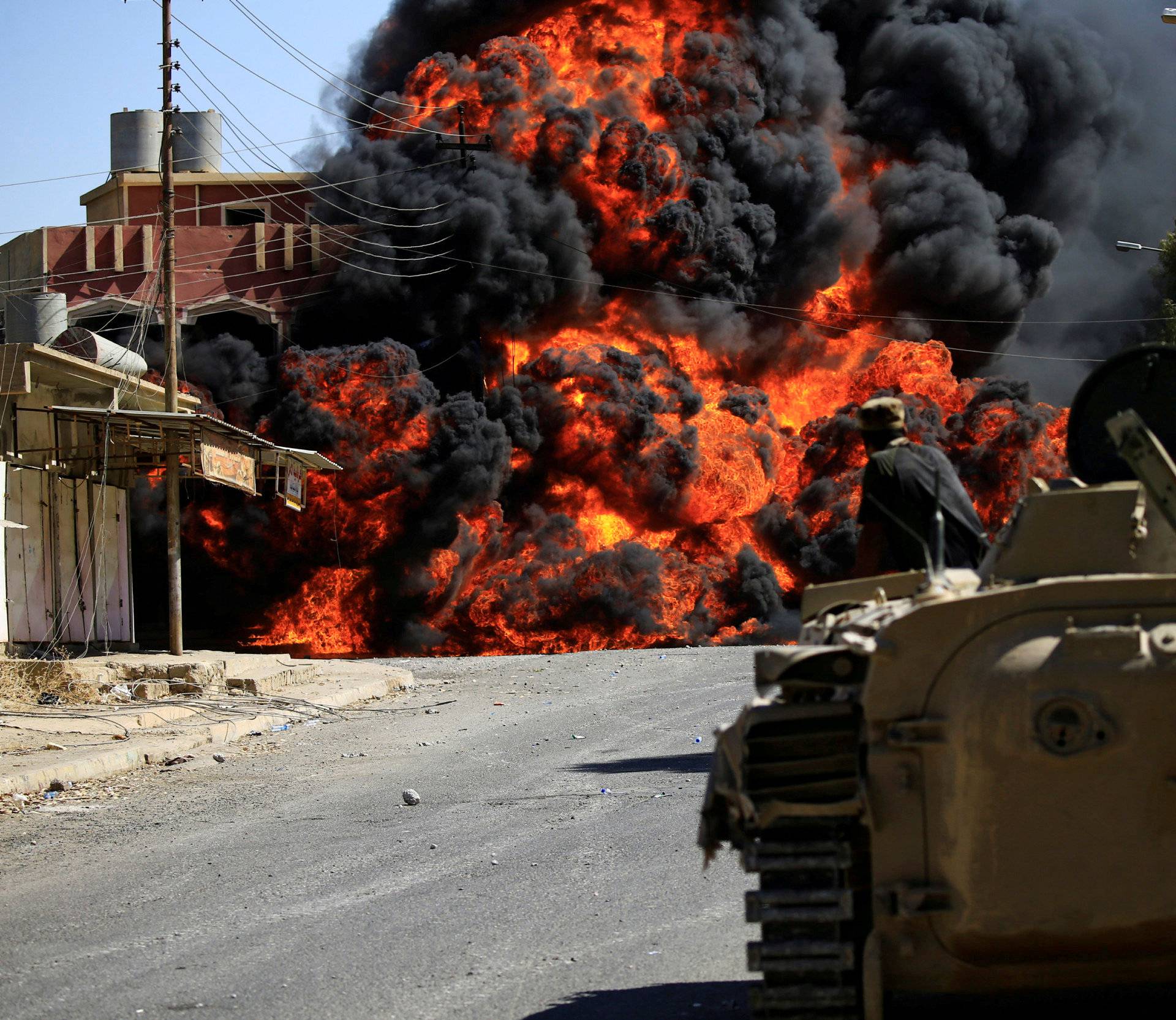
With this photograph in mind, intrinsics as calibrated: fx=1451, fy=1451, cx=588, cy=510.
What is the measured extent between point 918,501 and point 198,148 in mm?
37443

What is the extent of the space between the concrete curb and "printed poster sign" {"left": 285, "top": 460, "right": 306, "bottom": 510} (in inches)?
259

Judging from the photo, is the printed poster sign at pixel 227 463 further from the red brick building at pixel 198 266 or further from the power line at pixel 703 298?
the power line at pixel 703 298

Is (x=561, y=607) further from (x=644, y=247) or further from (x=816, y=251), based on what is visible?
(x=816, y=251)

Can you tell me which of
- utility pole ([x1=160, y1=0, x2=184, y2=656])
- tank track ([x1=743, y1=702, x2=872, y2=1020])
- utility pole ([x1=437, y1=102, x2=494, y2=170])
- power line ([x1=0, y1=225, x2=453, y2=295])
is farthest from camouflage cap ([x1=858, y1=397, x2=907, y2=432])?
utility pole ([x1=437, y1=102, x2=494, y2=170])

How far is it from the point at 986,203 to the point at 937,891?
44.8m

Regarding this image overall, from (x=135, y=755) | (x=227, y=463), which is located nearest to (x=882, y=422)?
(x=135, y=755)

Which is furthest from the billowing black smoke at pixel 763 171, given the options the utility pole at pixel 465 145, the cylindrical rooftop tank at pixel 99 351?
the cylindrical rooftop tank at pixel 99 351

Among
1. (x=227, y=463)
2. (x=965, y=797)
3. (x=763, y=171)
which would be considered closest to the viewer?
(x=965, y=797)

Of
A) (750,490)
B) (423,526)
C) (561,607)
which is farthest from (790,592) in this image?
(423,526)

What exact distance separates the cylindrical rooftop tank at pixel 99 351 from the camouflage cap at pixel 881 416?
760 inches

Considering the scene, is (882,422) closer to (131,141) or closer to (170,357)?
(170,357)

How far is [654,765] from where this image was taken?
11.1m

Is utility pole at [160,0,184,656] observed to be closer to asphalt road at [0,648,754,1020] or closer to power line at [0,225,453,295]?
asphalt road at [0,648,754,1020]

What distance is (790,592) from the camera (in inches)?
1507
